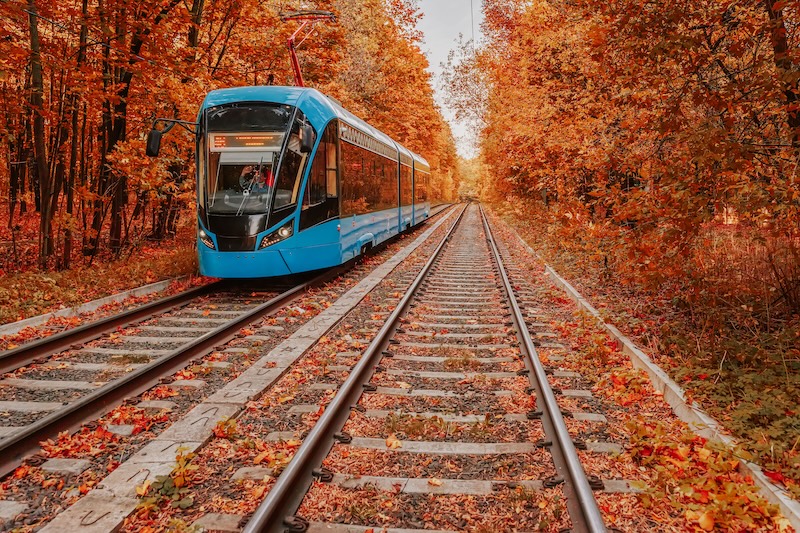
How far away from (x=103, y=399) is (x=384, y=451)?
8.52 feet

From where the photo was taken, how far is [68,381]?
5355mm

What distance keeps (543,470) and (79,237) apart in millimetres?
15963

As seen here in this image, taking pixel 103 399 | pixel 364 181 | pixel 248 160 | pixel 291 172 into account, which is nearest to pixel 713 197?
pixel 103 399

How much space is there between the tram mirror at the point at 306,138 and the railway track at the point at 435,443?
4036 millimetres

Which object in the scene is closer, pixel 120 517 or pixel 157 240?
pixel 120 517

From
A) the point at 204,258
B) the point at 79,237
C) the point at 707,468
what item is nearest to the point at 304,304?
the point at 204,258

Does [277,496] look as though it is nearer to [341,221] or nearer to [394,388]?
[394,388]

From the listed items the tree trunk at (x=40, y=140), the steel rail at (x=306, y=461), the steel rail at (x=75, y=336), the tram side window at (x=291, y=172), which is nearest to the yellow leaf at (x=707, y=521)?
the steel rail at (x=306, y=461)

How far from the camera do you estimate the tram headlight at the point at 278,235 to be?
9.20 m

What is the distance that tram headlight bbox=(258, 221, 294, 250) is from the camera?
30.2ft

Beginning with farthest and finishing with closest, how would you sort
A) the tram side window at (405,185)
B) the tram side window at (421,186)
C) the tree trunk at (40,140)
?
the tram side window at (421,186), the tram side window at (405,185), the tree trunk at (40,140)

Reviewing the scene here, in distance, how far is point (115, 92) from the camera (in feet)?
35.8

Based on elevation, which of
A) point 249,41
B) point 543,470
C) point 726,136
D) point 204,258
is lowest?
point 543,470

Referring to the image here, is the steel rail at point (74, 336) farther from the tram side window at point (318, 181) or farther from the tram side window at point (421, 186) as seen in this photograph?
the tram side window at point (421, 186)
